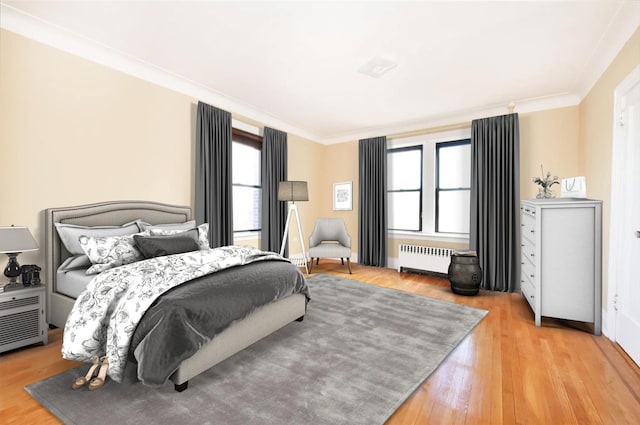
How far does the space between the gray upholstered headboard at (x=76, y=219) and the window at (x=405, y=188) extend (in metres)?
3.84

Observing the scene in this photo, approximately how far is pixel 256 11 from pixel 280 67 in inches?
36.8

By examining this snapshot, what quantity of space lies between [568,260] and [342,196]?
13.0ft

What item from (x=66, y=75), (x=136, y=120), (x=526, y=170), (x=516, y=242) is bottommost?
(x=516, y=242)

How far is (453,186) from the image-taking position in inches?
197

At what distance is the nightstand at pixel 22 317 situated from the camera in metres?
2.23

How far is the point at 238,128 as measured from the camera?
457 cm

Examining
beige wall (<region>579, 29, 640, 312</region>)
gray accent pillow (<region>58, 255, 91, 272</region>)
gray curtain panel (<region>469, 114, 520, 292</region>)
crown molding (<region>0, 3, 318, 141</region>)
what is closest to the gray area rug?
gray accent pillow (<region>58, 255, 91, 272</region>)

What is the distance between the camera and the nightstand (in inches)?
87.8

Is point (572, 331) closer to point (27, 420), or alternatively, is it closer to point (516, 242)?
point (516, 242)

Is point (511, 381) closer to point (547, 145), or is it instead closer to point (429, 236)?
point (429, 236)

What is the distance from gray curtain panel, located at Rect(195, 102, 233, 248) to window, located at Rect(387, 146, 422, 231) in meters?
2.99

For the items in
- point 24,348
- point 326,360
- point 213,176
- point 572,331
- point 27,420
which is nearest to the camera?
point 27,420

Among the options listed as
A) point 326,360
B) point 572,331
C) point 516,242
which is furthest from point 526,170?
point 326,360

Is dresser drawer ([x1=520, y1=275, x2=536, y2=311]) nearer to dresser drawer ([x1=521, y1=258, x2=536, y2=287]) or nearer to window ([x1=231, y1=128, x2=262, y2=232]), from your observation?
dresser drawer ([x1=521, y1=258, x2=536, y2=287])
